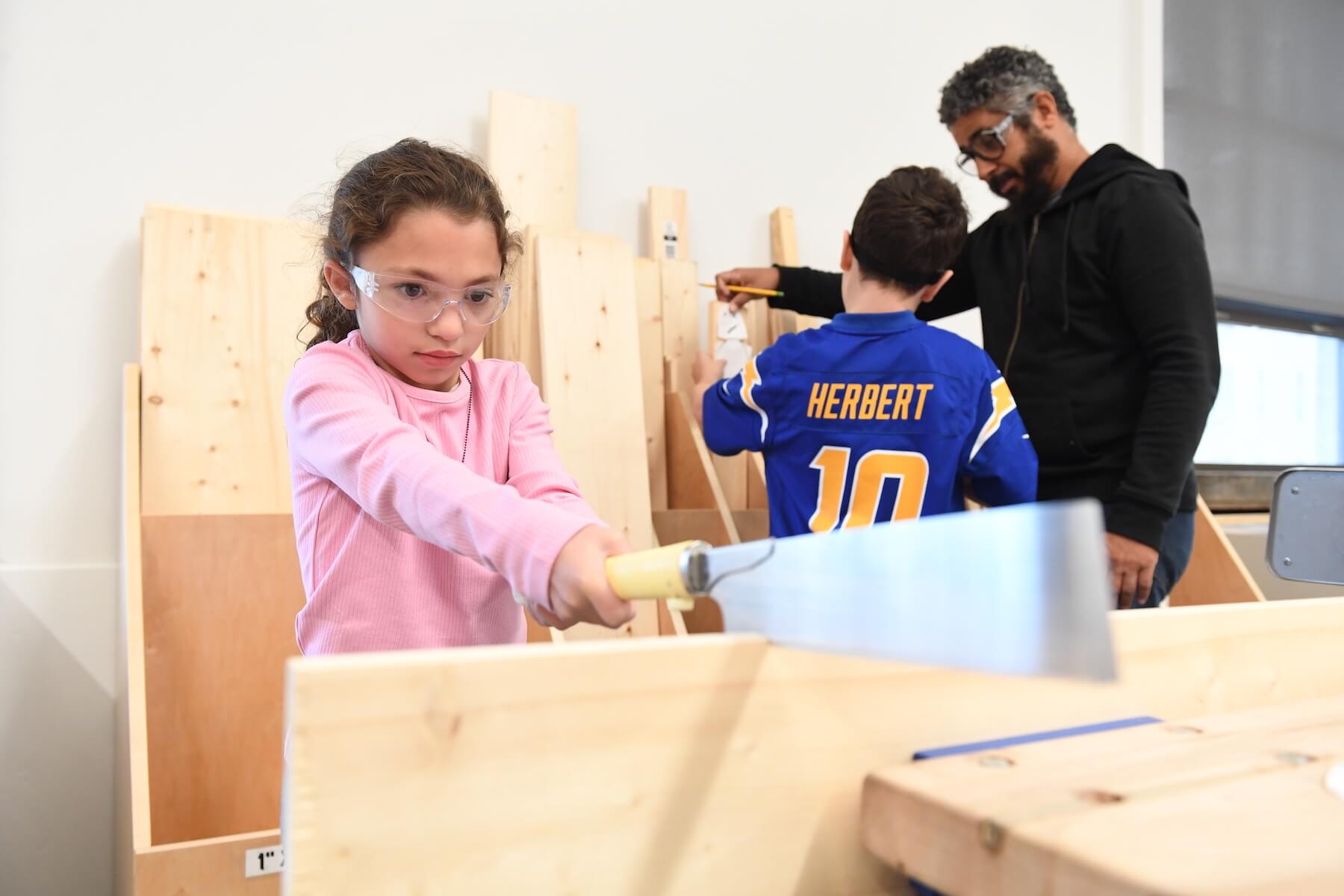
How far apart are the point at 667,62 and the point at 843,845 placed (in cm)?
199

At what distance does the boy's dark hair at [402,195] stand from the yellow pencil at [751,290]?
3.31 ft

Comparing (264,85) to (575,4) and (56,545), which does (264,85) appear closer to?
(575,4)

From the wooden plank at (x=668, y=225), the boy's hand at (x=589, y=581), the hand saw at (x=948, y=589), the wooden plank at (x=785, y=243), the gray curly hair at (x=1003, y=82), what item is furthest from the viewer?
the wooden plank at (x=785, y=243)

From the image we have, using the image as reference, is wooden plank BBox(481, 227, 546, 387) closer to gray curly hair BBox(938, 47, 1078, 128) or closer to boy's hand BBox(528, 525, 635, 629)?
gray curly hair BBox(938, 47, 1078, 128)

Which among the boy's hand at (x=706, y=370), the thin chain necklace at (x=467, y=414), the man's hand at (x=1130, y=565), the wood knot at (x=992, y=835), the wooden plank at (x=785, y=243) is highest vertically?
the wooden plank at (x=785, y=243)

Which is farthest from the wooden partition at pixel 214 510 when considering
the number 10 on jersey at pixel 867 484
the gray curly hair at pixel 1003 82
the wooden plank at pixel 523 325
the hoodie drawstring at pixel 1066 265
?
the hoodie drawstring at pixel 1066 265

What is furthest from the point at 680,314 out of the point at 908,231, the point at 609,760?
the point at 609,760

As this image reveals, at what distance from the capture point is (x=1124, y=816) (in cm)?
42

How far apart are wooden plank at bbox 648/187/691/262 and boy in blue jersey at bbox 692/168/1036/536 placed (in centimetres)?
56

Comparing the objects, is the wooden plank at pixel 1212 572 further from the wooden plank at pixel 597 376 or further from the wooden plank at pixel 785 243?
the wooden plank at pixel 597 376

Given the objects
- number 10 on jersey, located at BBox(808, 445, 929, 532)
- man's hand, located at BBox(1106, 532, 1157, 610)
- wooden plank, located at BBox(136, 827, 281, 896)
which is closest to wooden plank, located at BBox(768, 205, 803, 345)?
number 10 on jersey, located at BBox(808, 445, 929, 532)

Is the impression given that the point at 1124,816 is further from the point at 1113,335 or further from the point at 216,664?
the point at 216,664

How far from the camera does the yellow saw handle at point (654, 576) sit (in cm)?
53

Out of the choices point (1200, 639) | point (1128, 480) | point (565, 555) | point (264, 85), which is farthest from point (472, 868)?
point (264, 85)
